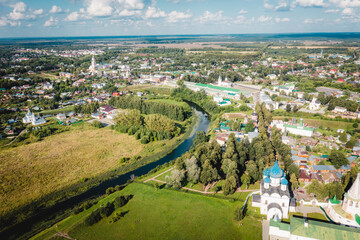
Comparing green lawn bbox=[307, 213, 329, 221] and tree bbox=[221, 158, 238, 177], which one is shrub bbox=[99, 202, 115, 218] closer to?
tree bbox=[221, 158, 238, 177]

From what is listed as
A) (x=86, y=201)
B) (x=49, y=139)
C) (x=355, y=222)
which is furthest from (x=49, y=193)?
(x=355, y=222)

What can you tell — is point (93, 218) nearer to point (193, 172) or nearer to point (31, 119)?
point (193, 172)

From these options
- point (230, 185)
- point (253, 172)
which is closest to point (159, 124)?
point (253, 172)

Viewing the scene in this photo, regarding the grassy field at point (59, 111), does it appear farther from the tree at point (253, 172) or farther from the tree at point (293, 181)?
the tree at point (293, 181)

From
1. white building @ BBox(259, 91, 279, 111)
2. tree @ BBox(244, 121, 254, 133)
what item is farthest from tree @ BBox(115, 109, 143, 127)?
white building @ BBox(259, 91, 279, 111)

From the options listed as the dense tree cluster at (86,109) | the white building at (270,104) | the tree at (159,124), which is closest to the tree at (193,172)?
the tree at (159,124)

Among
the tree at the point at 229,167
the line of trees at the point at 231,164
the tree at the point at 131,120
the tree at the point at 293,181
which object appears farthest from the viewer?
the tree at the point at 131,120
